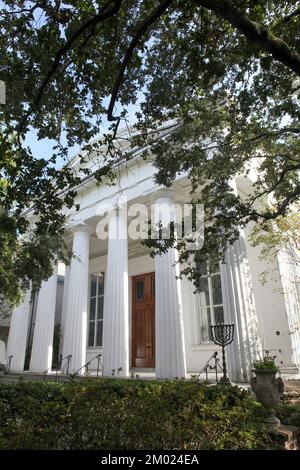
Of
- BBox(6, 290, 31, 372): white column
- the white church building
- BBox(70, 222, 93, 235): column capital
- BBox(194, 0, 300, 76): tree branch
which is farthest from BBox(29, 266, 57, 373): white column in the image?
BBox(194, 0, 300, 76): tree branch

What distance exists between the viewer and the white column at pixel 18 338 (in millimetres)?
16812

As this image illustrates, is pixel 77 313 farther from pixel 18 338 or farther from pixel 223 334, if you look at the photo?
pixel 223 334

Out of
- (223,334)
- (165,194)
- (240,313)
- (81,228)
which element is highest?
(81,228)

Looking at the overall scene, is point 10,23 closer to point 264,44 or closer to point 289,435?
point 264,44

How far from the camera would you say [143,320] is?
59.4 ft

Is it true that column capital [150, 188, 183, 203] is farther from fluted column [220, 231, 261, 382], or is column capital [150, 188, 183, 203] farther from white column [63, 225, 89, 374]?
white column [63, 225, 89, 374]

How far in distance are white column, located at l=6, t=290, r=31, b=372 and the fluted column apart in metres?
10.9

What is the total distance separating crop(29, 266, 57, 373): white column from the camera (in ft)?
50.5

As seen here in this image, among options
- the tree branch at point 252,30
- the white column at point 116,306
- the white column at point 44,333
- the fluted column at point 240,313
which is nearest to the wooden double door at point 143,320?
the white column at point 44,333

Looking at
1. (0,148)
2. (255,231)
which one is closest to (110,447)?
(0,148)

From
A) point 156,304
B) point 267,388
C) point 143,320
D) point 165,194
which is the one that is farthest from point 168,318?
point 143,320

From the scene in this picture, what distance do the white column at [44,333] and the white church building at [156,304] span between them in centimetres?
4

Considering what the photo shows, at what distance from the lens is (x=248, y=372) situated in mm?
9453

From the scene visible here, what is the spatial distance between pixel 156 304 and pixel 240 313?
Result: 8.89ft
